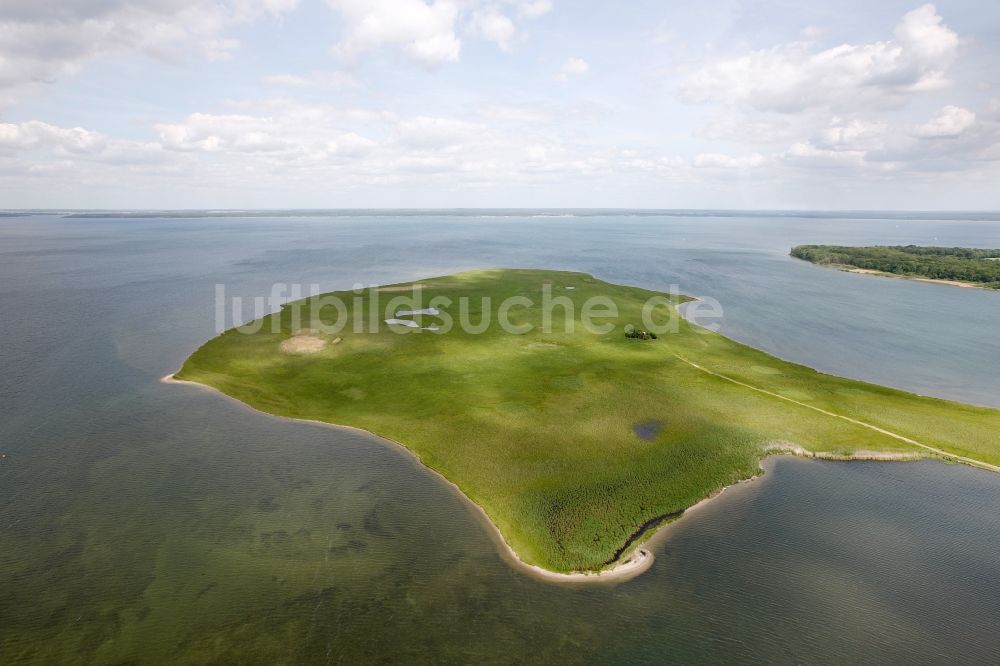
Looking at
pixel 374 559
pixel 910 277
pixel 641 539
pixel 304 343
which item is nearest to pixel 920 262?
pixel 910 277

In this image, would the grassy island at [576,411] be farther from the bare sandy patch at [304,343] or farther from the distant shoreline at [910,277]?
the distant shoreline at [910,277]

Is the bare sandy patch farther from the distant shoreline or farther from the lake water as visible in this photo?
the distant shoreline

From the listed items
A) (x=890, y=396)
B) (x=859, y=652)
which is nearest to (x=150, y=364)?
(x=859, y=652)

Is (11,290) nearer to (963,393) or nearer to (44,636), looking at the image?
(44,636)

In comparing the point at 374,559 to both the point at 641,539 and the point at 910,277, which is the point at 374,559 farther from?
the point at 910,277

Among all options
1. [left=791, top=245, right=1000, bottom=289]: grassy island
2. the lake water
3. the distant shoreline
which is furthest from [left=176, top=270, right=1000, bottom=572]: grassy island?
[left=791, top=245, right=1000, bottom=289]: grassy island

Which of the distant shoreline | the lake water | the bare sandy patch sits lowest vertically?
the lake water

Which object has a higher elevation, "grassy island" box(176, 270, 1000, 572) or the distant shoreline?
the distant shoreline
